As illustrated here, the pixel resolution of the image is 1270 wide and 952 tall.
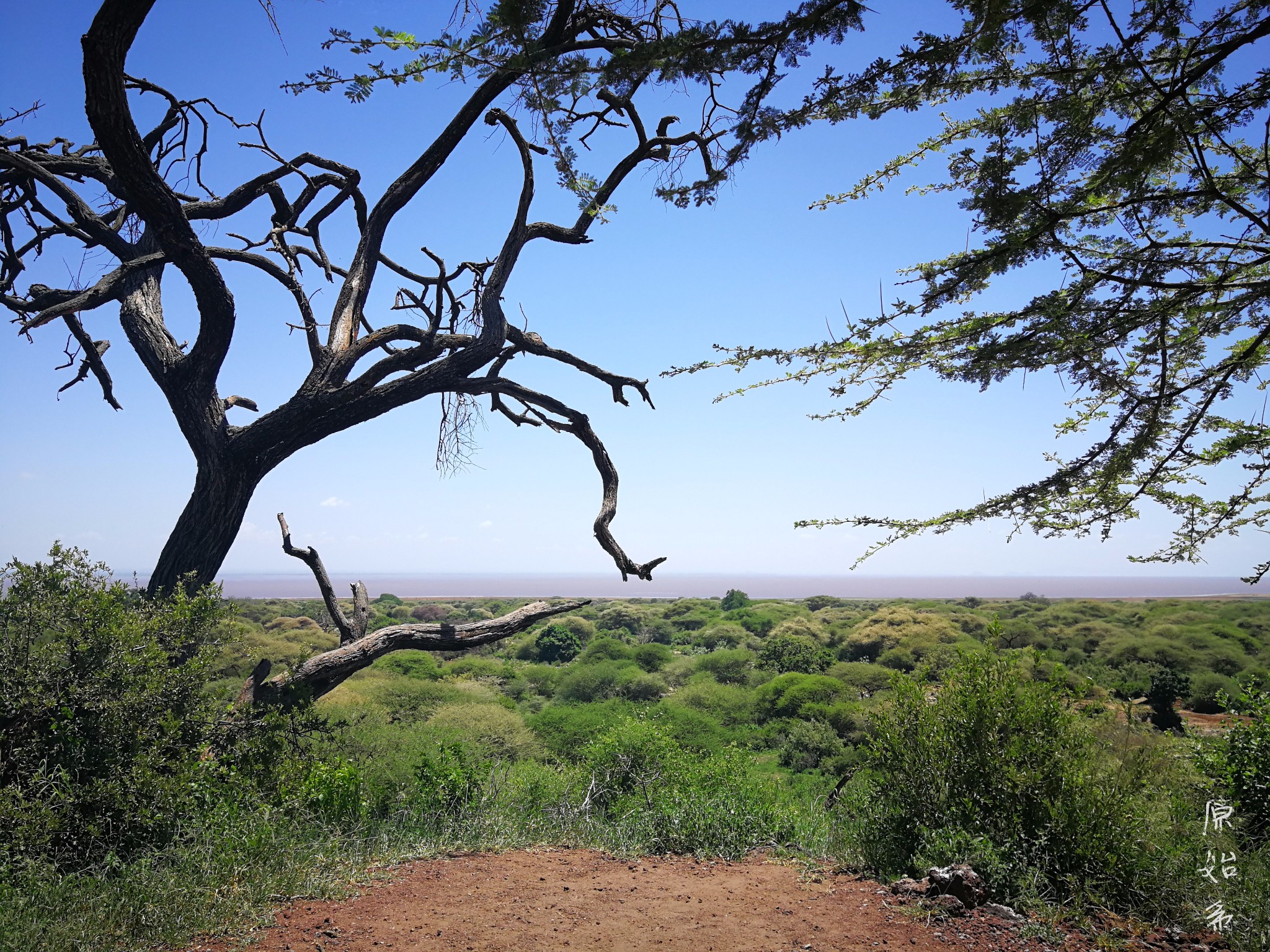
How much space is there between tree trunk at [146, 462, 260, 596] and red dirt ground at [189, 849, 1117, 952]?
288cm

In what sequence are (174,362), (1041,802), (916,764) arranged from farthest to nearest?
(174,362)
(916,764)
(1041,802)

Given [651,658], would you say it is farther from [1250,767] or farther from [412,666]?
[1250,767]

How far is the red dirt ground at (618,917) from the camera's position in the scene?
3541 mm

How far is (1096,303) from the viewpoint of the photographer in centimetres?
372

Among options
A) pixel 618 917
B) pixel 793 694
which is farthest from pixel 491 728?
pixel 618 917

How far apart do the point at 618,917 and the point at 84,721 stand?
3.32 meters

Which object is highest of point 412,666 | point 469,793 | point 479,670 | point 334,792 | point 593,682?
point 334,792

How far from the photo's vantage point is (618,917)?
3.92m

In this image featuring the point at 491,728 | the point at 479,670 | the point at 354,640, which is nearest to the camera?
the point at 354,640

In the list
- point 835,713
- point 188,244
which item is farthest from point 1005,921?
point 835,713

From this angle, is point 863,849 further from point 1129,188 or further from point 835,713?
point 835,713

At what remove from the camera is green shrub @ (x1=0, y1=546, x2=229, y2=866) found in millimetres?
3801

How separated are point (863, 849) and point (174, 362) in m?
6.78

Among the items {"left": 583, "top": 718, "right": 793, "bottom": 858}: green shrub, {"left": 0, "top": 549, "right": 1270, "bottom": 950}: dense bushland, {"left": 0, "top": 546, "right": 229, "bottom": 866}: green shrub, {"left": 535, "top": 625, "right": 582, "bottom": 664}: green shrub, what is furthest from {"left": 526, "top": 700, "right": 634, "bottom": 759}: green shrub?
{"left": 535, "top": 625, "right": 582, "bottom": 664}: green shrub
